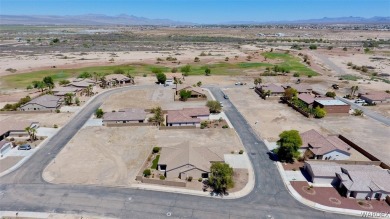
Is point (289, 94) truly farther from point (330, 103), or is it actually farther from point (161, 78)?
point (161, 78)

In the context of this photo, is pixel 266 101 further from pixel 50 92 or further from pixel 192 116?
pixel 50 92

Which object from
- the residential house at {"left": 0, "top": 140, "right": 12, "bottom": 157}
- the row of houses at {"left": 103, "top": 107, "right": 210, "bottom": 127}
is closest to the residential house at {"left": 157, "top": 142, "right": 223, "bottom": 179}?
the row of houses at {"left": 103, "top": 107, "right": 210, "bottom": 127}

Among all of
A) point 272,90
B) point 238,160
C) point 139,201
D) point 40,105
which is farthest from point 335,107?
point 40,105

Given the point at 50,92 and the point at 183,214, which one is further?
the point at 50,92

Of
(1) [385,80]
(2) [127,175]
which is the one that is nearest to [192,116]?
(2) [127,175]

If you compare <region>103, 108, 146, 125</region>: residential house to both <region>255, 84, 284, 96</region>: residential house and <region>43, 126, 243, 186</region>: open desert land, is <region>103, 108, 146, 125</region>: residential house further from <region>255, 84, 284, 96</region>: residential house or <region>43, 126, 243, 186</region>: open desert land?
<region>255, 84, 284, 96</region>: residential house

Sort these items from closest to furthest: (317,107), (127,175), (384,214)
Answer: (384,214) < (127,175) < (317,107)

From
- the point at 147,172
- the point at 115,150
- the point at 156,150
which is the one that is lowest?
the point at 115,150
